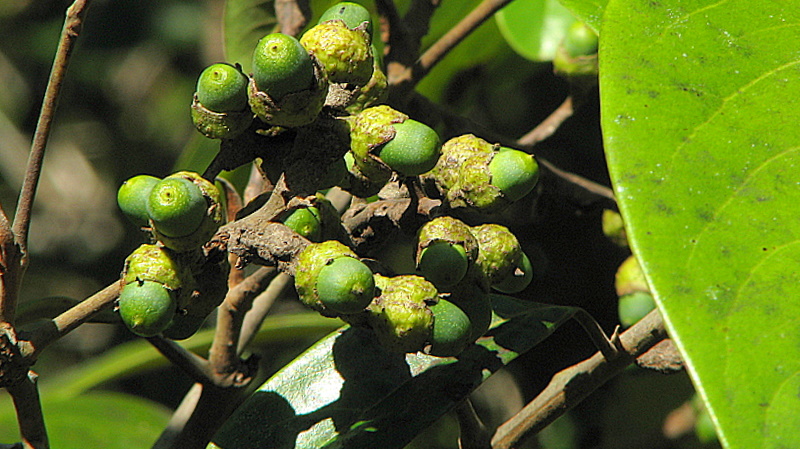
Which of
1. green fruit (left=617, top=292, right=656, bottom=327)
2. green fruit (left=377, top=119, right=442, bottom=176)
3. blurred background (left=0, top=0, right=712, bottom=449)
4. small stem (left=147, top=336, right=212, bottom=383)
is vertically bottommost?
blurred background (left=0, top=0, right=712, bottom=449)

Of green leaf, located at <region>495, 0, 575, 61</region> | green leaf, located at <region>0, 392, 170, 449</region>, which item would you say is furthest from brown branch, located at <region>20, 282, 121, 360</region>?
green leaf, located at <region>495, 0, 575, 61</region>

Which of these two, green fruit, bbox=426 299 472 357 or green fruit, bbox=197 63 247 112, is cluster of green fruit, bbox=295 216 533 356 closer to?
green fruit, bbox=426 299 472 357

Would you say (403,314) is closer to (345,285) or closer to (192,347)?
(345,285)

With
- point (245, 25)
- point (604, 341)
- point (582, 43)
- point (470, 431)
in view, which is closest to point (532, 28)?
point (582, 43)

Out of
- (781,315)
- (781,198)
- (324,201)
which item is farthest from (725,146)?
(324,201)

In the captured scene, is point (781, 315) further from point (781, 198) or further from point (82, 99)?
point (82, 99)

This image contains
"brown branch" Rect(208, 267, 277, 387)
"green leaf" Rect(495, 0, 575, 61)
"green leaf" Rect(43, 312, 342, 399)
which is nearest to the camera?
"brown branch" Rect(208, 267, 277, 387)

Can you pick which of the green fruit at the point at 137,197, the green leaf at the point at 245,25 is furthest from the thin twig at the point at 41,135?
the green leaf at the point at 245,25
